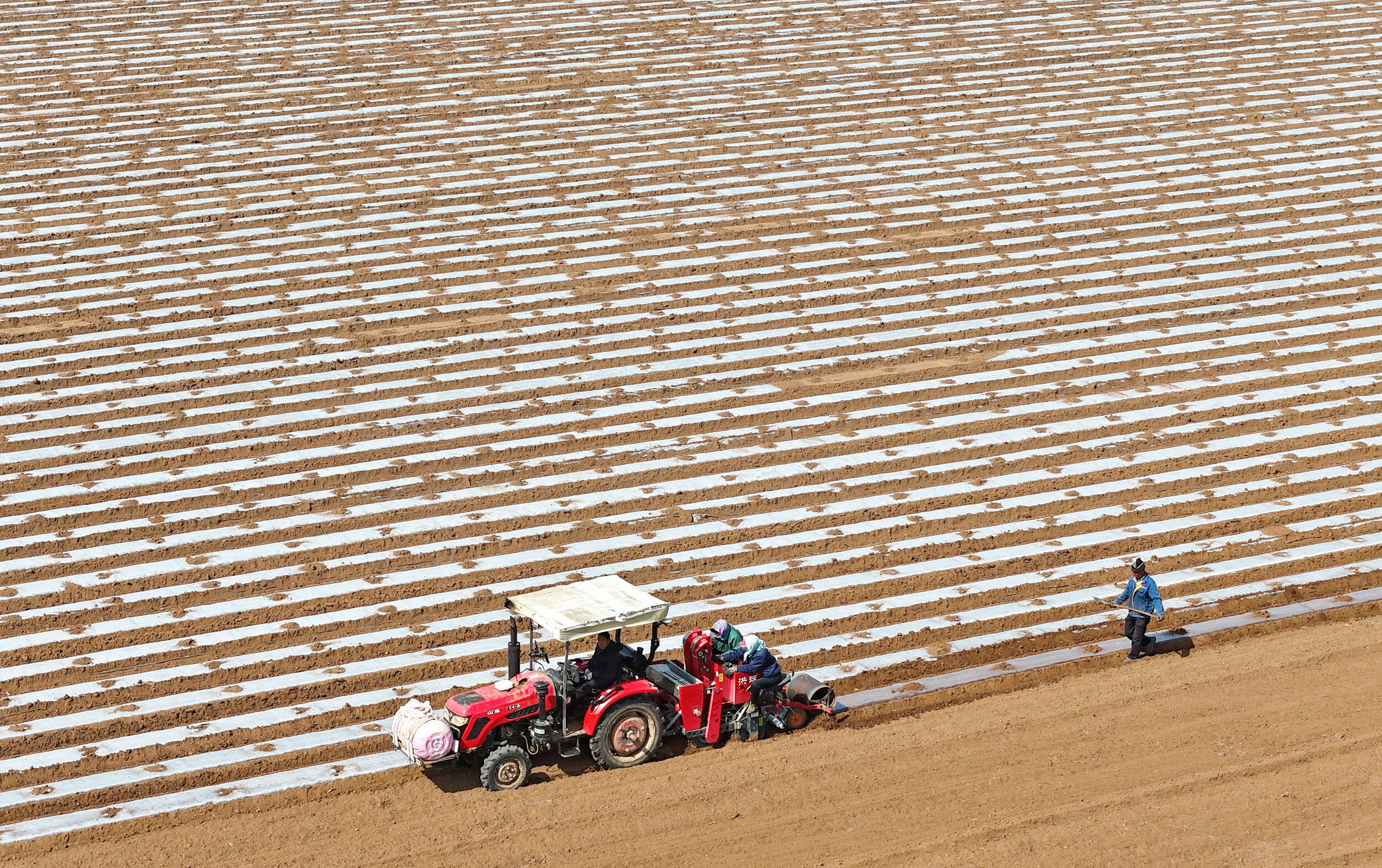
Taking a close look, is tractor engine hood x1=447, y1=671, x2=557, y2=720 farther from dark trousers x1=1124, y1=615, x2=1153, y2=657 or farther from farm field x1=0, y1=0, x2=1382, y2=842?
dark trousers x1=1124, y1=615, x2=1153, y2=657

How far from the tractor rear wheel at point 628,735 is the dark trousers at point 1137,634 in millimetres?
4986

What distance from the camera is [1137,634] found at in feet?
47.5

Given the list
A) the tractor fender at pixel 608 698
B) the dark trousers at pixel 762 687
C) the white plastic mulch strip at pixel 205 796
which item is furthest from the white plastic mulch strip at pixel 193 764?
the dark trousers at pixel 762 687

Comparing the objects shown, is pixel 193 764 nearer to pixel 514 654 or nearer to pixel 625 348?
pixel 514 654

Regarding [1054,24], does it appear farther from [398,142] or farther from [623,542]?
[623,542]

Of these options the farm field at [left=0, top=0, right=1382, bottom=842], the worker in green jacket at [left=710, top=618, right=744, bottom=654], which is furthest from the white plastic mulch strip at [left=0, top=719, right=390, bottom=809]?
the worker in green jacket at [left=710, top=618, right=744, bottom=654]

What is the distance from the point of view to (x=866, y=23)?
28.4 metres

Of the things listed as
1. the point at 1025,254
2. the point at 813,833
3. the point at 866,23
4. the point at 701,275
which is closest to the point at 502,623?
the point at 813,833

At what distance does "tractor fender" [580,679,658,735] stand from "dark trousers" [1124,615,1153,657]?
510 cm

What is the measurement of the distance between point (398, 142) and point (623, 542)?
1002 centimetres

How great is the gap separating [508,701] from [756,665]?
2.27 metres

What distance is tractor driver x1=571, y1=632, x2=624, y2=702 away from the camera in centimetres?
1246

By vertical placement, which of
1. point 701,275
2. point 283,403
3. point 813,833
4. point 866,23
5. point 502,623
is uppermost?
point 866,23

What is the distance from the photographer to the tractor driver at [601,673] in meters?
12.5
